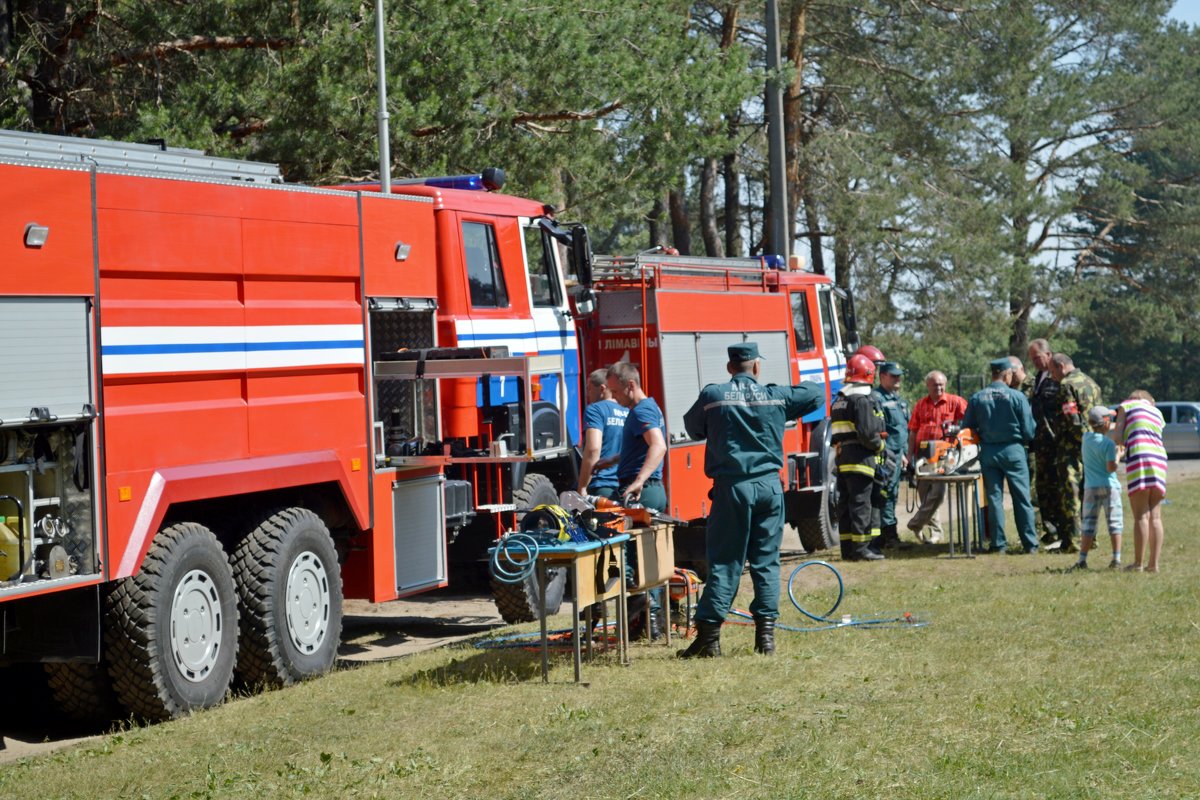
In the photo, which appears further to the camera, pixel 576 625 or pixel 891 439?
pixel 891 439

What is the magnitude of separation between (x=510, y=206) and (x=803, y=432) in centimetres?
558

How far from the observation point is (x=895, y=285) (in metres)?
33.0

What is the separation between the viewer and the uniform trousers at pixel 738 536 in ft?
30.8

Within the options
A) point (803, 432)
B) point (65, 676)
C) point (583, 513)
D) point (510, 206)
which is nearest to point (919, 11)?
point (803, 432)

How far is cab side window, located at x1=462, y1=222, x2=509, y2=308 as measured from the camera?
11.4 metres

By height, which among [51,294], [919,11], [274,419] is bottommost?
[274,419]

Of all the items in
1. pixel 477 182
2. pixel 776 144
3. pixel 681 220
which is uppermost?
pixel 681 220

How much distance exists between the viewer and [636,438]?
10188 millimetres

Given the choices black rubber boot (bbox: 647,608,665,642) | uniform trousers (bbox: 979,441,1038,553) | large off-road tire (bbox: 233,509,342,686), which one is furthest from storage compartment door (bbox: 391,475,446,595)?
uniform trousers (bbox: 979,441,1038,553)

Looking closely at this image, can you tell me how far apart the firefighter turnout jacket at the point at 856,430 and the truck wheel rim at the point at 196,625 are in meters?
7.61

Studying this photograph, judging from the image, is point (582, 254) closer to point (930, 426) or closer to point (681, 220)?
point (930, 426)

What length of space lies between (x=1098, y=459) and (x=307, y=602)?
7.06 m

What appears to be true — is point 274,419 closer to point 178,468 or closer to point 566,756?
point 178,468

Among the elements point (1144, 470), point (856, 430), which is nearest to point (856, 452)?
point (856, 430)
